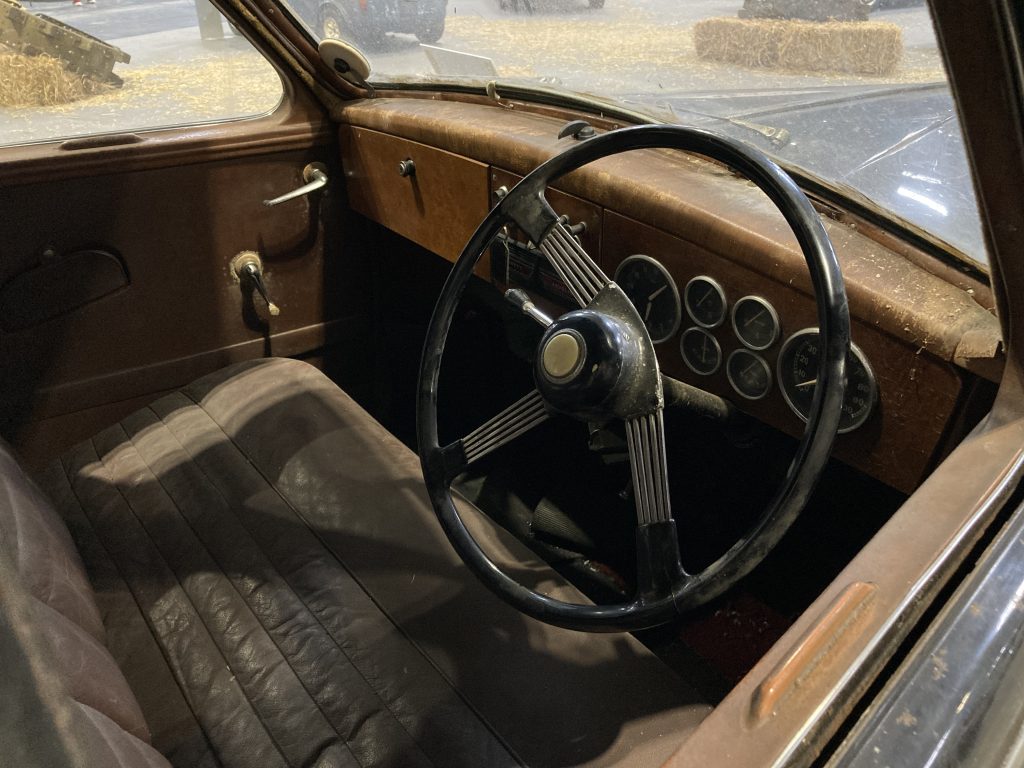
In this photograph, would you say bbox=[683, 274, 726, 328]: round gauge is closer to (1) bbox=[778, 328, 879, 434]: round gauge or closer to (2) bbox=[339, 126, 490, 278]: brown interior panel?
(1) bbox=[778, 328, 879, 434]: round gauge

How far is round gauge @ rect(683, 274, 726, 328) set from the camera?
1.24 meters

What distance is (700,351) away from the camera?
131cm

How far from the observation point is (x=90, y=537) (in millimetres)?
1426

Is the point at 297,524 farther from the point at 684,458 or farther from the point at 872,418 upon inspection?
the point at 872,418

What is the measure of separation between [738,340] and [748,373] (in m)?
0.06

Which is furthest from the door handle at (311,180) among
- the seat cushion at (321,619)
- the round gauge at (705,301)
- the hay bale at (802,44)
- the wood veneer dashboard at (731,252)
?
the round gauge at (705,301)

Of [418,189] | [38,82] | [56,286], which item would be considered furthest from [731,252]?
[38,82]

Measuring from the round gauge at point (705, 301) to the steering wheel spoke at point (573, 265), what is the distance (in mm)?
187

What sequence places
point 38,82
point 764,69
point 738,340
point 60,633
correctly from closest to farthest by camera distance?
point 60,633 < point 738,340 < point 764,69 < point 38,82

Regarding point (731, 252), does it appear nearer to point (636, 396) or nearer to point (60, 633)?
point (636, 396)

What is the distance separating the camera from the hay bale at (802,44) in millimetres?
1268

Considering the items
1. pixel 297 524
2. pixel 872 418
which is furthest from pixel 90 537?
pixel 872 418

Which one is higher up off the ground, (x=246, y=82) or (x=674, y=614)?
(x=246, y=82)

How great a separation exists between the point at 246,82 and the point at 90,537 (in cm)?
128
